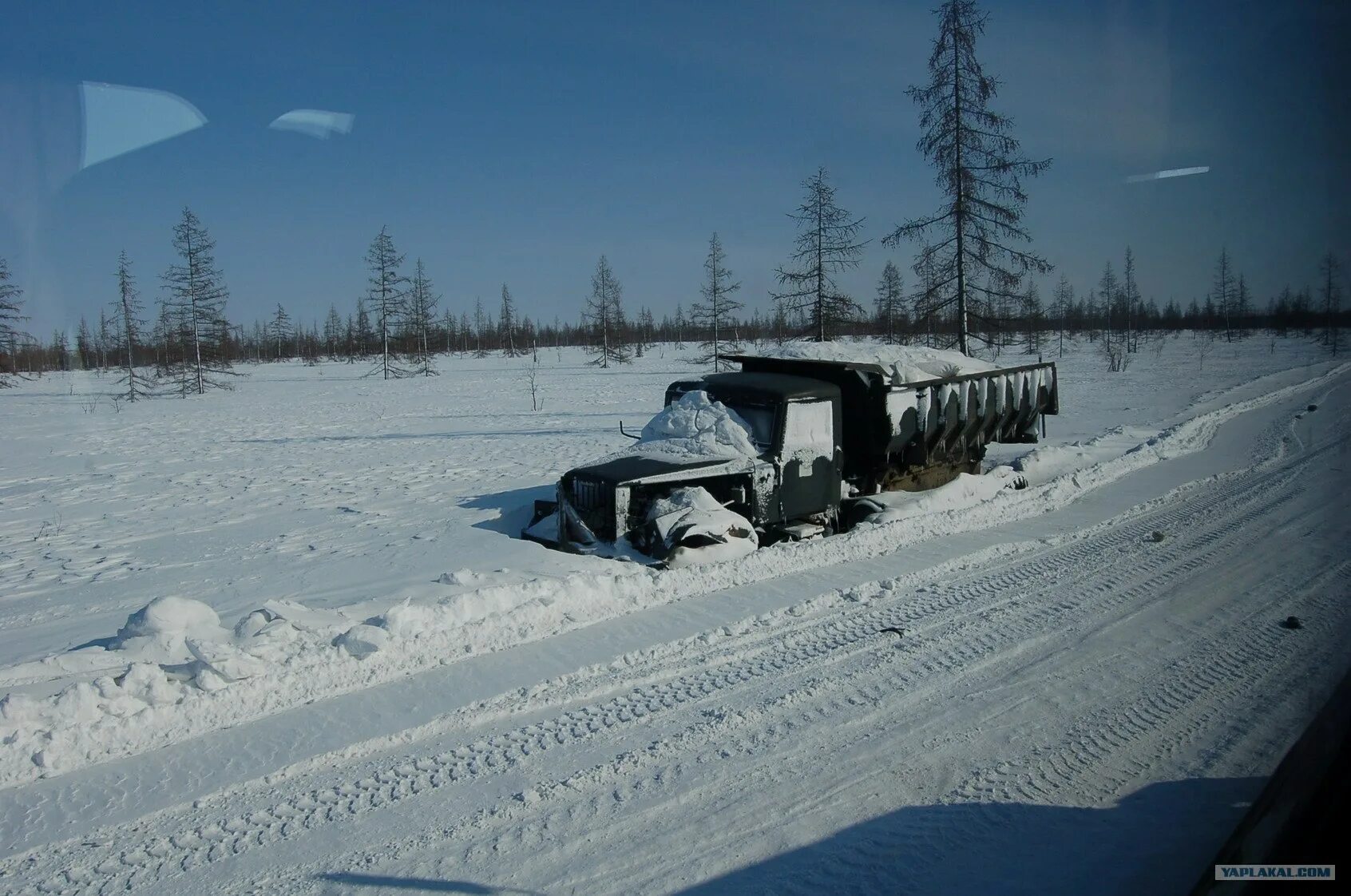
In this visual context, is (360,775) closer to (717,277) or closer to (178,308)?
(717,277)

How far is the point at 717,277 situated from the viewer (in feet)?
134

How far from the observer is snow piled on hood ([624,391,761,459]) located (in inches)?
327

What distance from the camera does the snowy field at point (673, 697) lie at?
10.8 feet

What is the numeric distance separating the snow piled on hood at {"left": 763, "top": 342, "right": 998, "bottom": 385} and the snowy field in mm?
1638

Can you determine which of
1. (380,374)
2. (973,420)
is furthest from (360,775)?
(380,374)

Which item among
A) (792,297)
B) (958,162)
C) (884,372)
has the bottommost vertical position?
(884,372)

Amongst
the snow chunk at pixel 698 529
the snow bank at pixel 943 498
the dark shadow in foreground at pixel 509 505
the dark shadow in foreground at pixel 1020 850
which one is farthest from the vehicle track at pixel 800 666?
→ the dark shadow in foreground at pixel 509 505

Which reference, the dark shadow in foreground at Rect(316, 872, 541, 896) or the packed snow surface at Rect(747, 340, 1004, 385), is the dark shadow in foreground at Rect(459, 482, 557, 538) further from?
the dark shadow in foreground at Rect(316, 872, 541, 896)

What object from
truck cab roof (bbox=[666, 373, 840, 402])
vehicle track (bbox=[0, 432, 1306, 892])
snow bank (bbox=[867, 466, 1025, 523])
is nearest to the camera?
vehicle track (bbox=[0, 432, 1306, 892])

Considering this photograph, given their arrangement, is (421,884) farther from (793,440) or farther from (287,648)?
(793,440)

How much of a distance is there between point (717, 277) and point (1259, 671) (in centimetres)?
3764

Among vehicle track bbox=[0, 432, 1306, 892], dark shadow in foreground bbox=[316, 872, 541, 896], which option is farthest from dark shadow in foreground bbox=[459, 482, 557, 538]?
dark shadow in foreground bbox=[316, 872, 541, 896]

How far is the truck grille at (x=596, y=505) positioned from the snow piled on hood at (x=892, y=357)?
349cm

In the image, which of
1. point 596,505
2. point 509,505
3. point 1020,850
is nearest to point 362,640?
point 596,505
